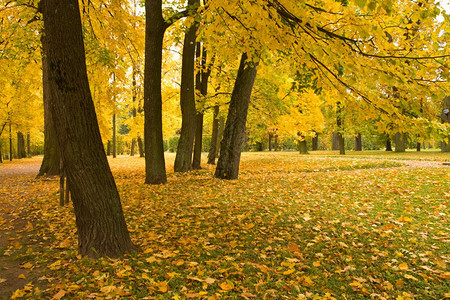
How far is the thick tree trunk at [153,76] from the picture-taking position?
26.5 ft

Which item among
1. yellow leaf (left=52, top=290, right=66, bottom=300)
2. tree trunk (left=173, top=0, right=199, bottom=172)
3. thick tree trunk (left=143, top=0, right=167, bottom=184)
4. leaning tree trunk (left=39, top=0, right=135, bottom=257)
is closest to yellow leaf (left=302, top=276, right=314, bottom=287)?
leaning tree trunk (left=39, top=0, right=135, bottom=257)

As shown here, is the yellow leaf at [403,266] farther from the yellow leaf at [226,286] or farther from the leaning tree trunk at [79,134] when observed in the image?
the leaning tree trunk at [79,134]

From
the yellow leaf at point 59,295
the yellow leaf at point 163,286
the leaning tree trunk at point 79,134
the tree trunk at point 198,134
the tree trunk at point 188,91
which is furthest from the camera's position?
the tree trunk at point 198,134

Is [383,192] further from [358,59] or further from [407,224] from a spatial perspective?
[358,59]

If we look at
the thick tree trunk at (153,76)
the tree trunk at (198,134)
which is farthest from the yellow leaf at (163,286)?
the tree trunk at (198,134)

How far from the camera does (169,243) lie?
4.18 m

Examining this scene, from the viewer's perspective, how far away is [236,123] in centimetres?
899

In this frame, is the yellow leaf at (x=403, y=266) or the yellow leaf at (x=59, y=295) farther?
the yellow leaf at (x=403, y=266)

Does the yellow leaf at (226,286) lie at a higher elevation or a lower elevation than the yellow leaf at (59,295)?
lower

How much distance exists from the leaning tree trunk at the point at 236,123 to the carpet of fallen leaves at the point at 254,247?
1947mm

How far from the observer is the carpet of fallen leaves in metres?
3.04

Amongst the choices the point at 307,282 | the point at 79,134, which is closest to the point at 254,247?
the point at 307,282

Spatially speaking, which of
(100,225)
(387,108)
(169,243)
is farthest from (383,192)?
(100,225)

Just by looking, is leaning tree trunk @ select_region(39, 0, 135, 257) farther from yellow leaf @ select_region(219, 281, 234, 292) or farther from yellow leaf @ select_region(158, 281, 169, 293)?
yellow leaf @ select_region(219, 281, 234, 292)
